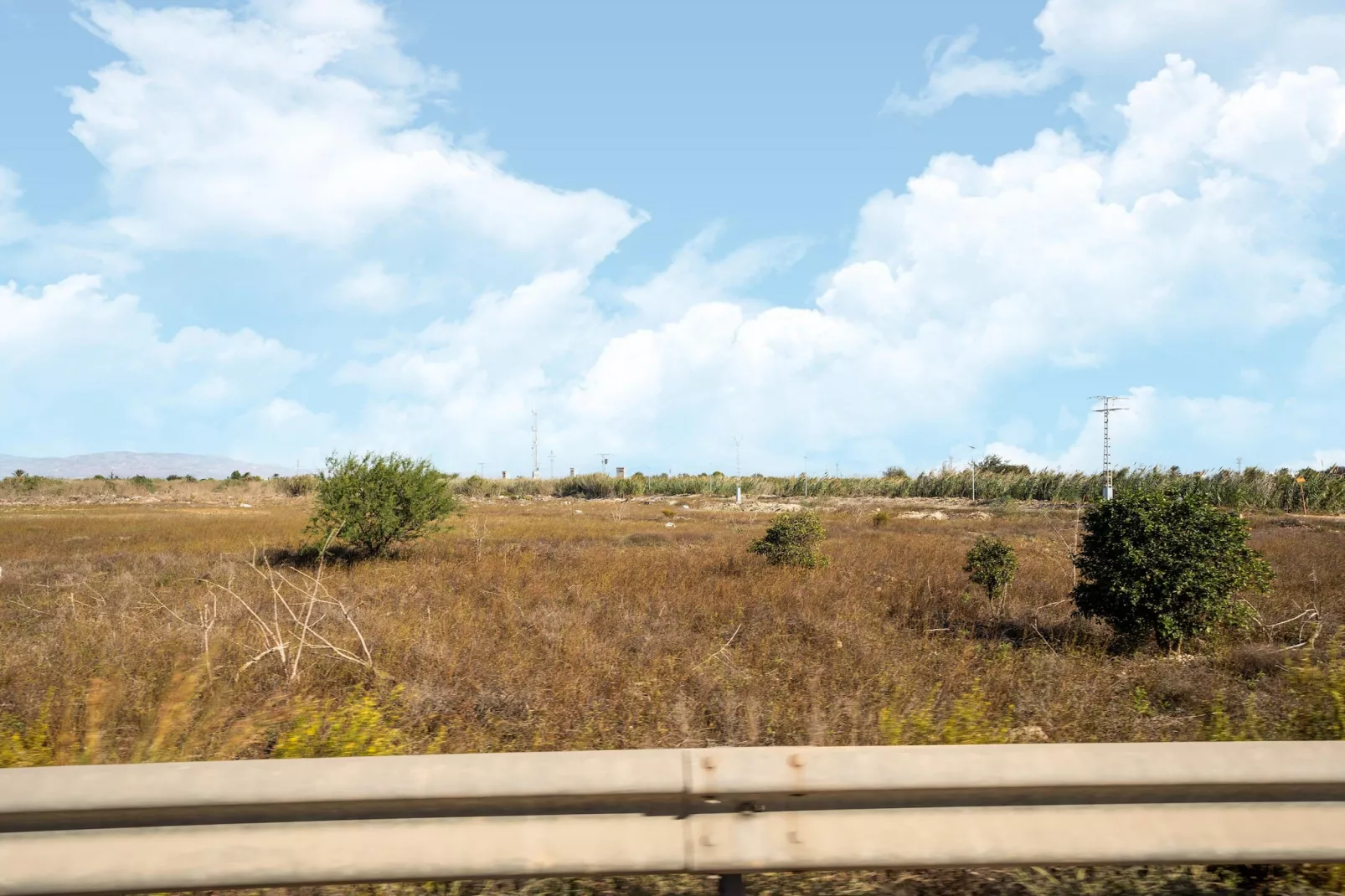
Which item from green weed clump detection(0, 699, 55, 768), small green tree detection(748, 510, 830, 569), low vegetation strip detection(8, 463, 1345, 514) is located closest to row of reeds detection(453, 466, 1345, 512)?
low vegetation strip detection(8, 463, 1345, 514)

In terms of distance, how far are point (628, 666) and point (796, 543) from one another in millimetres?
8793

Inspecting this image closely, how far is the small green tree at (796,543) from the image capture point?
50.6ft

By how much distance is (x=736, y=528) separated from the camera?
28.3 metres

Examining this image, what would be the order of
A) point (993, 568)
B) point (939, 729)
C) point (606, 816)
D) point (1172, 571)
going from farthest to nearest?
point (993, 568) → point (1172, 571) → point (939, 729) → point (606, 816)

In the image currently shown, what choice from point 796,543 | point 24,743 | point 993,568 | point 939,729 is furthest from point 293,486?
point 939,729

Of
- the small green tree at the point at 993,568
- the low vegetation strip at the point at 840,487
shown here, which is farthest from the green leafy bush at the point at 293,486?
the small green tree at the point at 993,568

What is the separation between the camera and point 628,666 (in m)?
7.44

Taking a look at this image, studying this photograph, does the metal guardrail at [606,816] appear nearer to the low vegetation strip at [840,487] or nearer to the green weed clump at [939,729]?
the green weed clump at [939,729]

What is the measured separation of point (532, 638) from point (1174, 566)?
24.6 ft

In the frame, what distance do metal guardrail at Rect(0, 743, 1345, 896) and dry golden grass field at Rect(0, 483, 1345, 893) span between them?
51 cm

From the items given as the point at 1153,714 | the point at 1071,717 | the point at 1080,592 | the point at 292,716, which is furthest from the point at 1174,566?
the point at 292,716

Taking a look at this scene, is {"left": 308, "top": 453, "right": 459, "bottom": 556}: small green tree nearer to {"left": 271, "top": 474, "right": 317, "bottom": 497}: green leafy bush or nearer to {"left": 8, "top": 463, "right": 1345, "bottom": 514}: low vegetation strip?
{"left": 8, "top": 463, "right": 1345, "bottom": 514}: low vegetation strip

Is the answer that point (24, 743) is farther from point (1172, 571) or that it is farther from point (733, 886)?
point (1172, 571)

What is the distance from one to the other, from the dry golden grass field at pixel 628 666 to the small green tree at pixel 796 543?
0.67 meters
